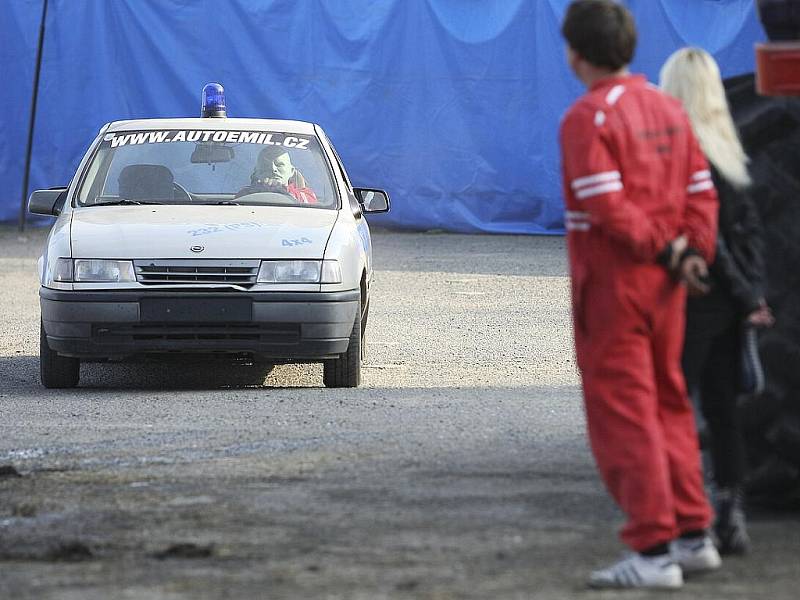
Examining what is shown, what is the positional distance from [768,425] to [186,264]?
403cm

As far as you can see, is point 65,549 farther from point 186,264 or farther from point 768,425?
point 186,264

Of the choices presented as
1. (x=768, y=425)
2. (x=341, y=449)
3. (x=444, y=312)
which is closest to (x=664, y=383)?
(x=768, y=425)

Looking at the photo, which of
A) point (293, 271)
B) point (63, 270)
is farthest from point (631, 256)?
point (63, 270)

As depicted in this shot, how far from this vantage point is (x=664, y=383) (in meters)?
4.39

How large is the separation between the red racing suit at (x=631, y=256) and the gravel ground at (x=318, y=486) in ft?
1.24

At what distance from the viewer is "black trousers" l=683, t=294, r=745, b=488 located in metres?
4.57

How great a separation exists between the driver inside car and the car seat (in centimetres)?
44

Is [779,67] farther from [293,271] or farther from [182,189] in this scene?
[182,189]

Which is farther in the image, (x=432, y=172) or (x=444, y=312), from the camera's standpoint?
(x=432, y=172)

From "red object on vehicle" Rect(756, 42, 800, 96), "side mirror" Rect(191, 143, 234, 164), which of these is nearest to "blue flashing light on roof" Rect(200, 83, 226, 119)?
"side mirror" Rect(191, 143, 234, 164)

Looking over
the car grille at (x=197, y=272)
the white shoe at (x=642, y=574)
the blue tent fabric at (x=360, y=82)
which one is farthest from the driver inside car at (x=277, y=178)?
the blue tent fabric at (x=360, y=82)

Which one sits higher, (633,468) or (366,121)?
(633,468)

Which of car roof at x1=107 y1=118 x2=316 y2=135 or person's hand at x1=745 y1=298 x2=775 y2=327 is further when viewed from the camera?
car roof at x1=107 y1=118 x2=316 y2=135

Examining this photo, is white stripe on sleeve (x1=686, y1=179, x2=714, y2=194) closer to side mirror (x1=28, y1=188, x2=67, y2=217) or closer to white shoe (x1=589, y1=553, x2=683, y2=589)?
white shoe (x1=589, y1=553, x2=683, y2=589)
